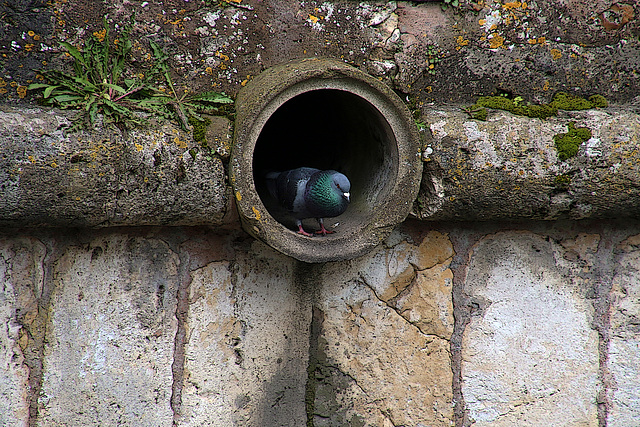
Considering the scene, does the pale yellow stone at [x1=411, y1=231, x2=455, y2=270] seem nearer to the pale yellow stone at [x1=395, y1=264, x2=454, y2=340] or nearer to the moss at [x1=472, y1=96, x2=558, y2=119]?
the pale yellow stone at [x1=395, y1=264, x2=454, y2=340]

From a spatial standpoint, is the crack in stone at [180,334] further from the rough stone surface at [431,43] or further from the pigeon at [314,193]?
the rough stone surface at [431,43]

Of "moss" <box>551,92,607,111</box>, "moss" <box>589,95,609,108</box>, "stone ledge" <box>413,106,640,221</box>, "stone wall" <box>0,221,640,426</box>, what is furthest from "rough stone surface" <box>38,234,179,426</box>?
"moss" <box>589,95,609,108</box>

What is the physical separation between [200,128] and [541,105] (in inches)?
56.9

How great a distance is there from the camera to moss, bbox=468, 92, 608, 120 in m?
2.11

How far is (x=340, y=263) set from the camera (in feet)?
7.68

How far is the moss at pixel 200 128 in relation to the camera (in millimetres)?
1852

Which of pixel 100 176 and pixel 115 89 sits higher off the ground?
pixel 115 89

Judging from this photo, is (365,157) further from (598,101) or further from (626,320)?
(626,320)

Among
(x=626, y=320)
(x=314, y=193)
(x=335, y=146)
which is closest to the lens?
(x=314, y=193)

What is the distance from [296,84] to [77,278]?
1133 mm

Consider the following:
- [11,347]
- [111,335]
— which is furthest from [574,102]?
[11,347]

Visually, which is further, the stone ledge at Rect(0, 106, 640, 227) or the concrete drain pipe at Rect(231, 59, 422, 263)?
the concrete drain pipe at Rect(231, 59, 422, 263)

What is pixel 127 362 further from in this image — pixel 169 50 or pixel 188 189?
pixel 169 50

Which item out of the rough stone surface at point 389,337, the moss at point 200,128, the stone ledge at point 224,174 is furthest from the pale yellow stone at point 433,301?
the moss at point 200,128
